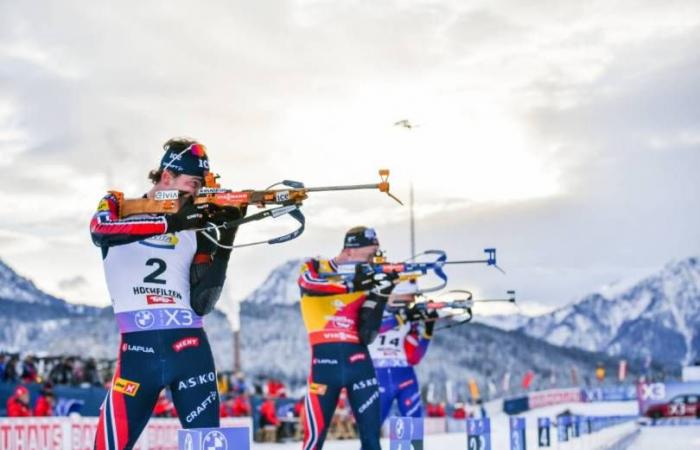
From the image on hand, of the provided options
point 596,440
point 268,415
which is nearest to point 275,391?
point 268,415

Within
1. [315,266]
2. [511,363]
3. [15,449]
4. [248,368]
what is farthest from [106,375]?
[248,368]

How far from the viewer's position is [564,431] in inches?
702

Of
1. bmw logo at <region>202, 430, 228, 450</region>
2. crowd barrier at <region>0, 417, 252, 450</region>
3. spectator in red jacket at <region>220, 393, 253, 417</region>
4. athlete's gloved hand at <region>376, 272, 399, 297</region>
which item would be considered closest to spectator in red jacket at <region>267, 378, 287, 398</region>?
spectator in red jacket at <region>220, 393, 253, 417</region>

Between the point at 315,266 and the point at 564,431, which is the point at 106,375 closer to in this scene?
the point at 564,431

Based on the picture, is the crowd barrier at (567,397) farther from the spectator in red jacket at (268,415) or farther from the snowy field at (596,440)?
the spectator in red jacket at (268,415)

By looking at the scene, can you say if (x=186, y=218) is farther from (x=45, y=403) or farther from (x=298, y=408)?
(x=298, y=408)

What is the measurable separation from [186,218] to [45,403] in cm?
1772

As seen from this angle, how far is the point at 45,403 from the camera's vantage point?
25.0 meters

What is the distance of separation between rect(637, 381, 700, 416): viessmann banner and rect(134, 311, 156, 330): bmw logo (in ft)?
139

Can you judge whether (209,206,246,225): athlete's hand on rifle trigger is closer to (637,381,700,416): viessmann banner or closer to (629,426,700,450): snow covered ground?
(629,426,700,450): snow covered ground

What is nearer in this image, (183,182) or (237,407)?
(183,182)

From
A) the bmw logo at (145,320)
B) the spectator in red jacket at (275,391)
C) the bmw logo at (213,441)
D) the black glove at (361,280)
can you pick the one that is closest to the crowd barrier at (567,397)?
the spectator in red jacket at (275,391)

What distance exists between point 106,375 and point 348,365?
21.6 m

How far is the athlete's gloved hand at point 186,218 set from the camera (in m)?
8.31
